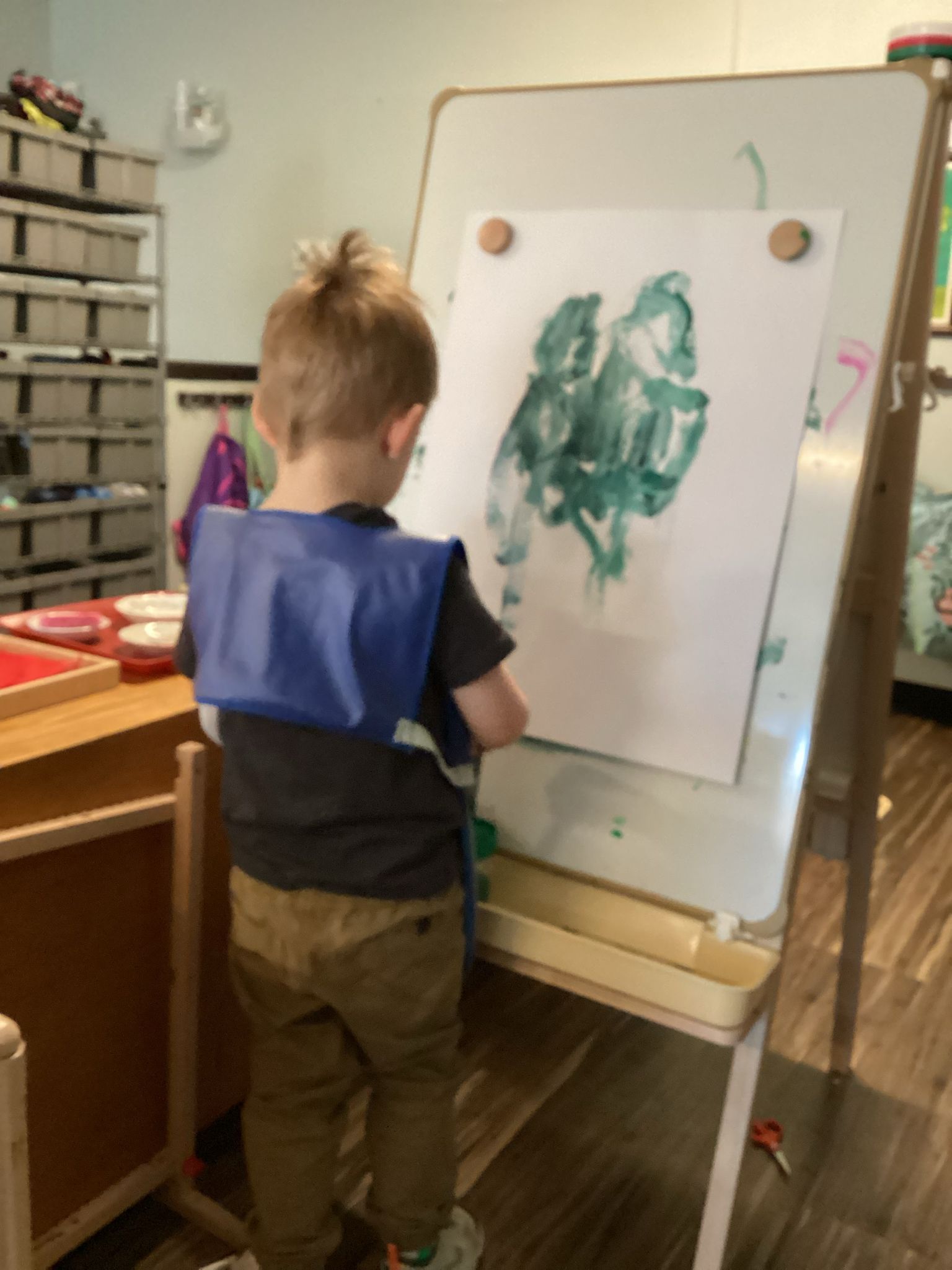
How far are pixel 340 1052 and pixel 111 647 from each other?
53 centimetres

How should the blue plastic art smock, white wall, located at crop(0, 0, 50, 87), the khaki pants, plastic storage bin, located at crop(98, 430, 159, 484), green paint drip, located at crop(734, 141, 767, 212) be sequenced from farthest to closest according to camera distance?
1. white wall, located at crop(0, 0, 50, 87)
2. plastic storage bin, located at crop(98, 430, 159, 484)
3. green paint drip, located at crop(734, 141, 767, 212)
4. the khaki pants
5. the blue plastic art smock

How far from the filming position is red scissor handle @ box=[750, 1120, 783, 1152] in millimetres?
1435

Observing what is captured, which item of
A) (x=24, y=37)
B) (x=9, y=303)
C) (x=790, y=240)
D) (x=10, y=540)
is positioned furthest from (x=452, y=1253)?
(x=24, y=37)

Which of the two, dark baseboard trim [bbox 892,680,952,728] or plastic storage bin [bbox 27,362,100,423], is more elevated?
plastic storage bin [bbox 27,362,100,423]

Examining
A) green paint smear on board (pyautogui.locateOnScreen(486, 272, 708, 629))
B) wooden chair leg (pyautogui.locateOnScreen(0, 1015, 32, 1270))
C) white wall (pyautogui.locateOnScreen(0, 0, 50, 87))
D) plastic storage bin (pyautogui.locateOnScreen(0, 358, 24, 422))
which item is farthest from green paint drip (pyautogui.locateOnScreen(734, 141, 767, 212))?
white wall (pyautogui.locateOnScreen(0, 0, 50, 87))

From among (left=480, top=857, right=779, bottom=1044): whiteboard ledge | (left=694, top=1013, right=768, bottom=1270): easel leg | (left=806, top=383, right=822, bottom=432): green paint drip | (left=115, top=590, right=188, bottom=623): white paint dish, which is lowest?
(left=694, top=1013, right=768, bottom=1270): easel leg

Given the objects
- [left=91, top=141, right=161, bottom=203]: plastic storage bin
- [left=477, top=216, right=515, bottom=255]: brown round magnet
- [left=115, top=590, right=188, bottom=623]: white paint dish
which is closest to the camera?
[left=477, top=216, right=515, bottom=255]: brown round magnet

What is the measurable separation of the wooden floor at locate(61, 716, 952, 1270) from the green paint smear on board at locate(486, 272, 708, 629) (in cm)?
75

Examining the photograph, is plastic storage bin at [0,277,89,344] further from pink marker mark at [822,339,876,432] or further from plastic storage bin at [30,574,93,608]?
pink marker mark at [822,339,876,432]

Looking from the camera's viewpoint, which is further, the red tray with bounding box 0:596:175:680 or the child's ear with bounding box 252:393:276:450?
the red tray with bounding box 0:596:175:680

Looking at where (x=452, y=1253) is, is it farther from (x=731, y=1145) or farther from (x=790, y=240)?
(x=790, y=240)

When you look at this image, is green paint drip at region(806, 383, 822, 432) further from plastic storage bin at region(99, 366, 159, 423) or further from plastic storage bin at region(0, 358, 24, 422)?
plastic storage bin at region(99, 366, 159, 423)

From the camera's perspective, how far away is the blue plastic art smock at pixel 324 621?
0.86 meters

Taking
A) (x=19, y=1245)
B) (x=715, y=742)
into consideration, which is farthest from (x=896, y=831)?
(x=19, y=1245)
